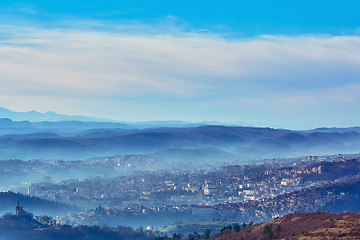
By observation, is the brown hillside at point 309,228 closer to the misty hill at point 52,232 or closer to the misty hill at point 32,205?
the misty hill at point 52,232

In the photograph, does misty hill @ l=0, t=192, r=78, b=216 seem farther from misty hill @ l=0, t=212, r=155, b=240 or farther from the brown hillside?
the brown hillside

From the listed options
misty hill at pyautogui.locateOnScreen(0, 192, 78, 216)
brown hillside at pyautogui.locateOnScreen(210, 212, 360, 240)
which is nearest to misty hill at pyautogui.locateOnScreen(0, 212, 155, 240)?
misty hill at pyautogui.locateOnScreen(0, 192, 78, 216)

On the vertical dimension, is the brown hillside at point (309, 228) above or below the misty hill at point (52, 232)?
above

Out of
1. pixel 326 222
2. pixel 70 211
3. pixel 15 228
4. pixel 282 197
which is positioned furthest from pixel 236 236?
pixel 70 211

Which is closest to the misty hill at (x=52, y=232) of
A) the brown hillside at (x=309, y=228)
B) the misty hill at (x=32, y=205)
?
the misty hill at (x=32, y=205)

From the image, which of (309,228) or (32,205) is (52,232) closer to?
(32,205)

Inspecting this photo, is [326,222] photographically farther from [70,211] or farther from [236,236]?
[70,211]

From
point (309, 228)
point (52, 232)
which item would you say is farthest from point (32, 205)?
point (309, 228)
